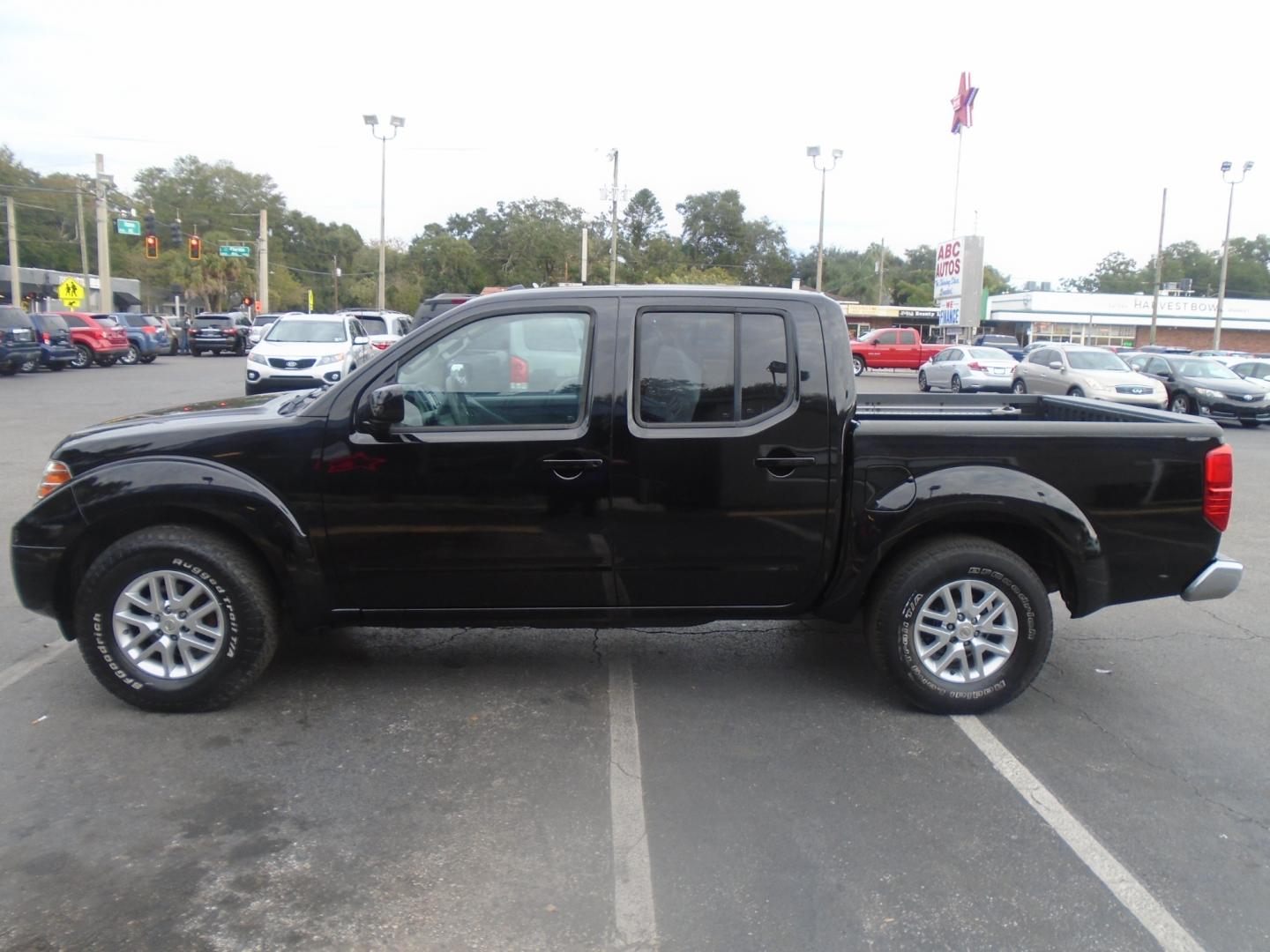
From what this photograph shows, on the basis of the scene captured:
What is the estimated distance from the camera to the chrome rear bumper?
4.67 metres

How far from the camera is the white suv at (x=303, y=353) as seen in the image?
1855 cm

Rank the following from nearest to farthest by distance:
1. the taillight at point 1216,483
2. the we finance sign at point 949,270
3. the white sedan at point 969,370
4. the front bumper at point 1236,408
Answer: the taillight at point 1216,483
the front bumper at point 1236,408
the white sedan at point 969,370
the we finance sign at point 949,270

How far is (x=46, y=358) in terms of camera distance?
27.2m

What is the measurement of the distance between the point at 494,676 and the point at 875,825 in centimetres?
214

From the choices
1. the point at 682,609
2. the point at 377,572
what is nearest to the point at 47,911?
the point at 377,572

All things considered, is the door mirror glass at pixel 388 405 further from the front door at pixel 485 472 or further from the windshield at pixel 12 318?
the windshield at pixel 12 318

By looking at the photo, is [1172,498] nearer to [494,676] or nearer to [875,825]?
[875,825]

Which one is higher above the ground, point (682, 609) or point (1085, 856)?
point (682, 609)

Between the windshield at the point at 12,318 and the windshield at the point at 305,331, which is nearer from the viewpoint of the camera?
the windshield at the point at 305,331

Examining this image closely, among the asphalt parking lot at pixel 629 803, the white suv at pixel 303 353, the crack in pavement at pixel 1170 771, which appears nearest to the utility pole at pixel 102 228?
the white suv at pixel 303 353

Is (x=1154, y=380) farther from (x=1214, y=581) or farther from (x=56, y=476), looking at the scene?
(x=56, y=476)

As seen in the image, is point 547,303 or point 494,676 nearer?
point 547,303

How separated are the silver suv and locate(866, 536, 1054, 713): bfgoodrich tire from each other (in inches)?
689

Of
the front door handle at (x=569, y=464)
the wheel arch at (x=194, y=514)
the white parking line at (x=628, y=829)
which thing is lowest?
the white parking line at (x=628, y=829)
